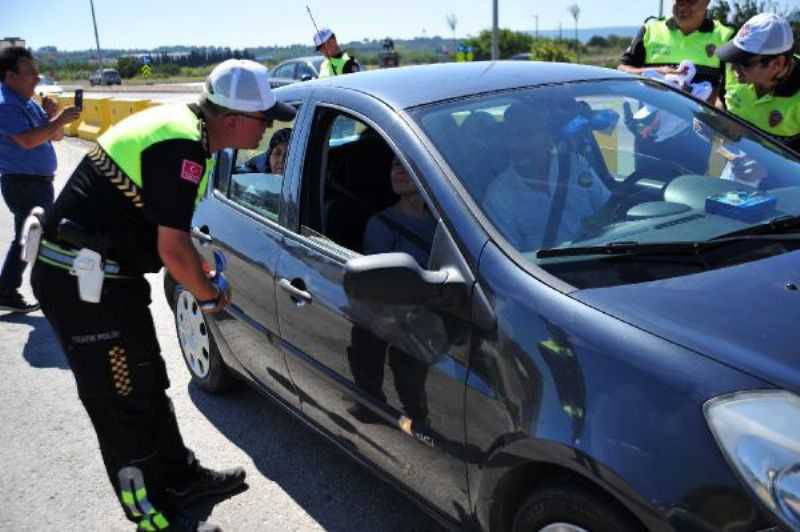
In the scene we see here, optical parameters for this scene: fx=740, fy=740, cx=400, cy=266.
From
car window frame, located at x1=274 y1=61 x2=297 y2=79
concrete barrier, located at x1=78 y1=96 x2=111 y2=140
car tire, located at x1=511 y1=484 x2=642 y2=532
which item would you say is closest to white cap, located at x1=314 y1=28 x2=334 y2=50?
car tire, located at x1=511 y1=484 x2=642 y2=532

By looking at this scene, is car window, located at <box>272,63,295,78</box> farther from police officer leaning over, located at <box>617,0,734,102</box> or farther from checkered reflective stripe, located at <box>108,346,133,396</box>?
checkered reflective stripe, located at <box>108,346,133,396</box>

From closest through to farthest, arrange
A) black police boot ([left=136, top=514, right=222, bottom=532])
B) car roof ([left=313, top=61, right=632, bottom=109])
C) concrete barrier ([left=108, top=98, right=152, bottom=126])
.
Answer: car roof ([left=313, top=61, right=632, bottom=109]) < black police boot ([left=136, top=514, right=222, bottom=532]) < concrete barrier ([left=108, top=98, right=152, bottom=126])

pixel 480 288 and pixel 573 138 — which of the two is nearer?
pixel 480 288

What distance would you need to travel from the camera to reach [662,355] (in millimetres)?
1650

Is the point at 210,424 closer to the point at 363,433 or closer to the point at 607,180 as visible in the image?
Answer: the point at 363,433

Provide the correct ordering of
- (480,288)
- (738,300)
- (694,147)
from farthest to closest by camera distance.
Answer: (694,147) < (480,288) < (738,300)

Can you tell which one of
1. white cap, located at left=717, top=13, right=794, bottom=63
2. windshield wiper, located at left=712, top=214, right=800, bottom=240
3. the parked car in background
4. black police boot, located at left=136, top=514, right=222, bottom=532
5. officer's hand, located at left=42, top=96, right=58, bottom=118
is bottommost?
black police boot, located at left=136, top=514, right=222, bottom=532

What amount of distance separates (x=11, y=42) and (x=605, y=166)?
16.4ft

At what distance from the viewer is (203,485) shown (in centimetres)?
319

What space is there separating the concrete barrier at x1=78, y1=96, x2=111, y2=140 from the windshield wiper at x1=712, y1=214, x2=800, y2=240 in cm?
1487

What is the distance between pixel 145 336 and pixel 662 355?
193cm

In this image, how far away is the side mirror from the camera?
6.64ft

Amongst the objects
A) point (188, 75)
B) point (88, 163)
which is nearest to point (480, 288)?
point (88, 163)

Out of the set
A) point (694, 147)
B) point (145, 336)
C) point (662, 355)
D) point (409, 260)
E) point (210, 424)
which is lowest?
point (210, 424)
